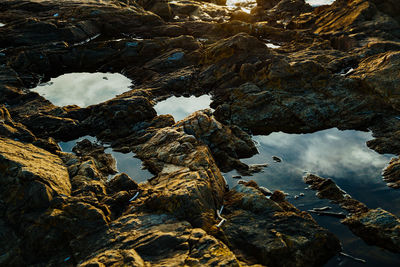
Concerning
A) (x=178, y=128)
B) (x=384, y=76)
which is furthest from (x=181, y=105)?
(x=384, y=76)

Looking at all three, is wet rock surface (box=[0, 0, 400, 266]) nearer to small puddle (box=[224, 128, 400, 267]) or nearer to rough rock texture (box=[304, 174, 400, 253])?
rough rock texture (box=[304, 174, 400, 253])

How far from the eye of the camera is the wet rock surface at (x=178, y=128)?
13148mm

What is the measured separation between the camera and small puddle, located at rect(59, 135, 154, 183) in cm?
2071

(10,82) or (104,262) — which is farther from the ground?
(10,82)

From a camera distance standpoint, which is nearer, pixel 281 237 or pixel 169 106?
pixel 281 237

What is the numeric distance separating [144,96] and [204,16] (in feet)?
169

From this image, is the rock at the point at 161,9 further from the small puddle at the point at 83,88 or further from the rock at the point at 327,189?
the rock at the point at 327,189

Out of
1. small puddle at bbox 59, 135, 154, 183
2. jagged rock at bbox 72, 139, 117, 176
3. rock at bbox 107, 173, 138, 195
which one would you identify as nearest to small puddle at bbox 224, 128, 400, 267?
small puddle at bbox 59, 135, 154, 183

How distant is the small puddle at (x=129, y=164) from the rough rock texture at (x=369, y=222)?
12.7 metres

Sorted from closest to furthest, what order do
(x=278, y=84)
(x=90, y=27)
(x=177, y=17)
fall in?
(x=278, y=84) → (x=90, y=27) → (x=177, y=17)

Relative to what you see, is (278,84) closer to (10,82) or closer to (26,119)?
(26,119)

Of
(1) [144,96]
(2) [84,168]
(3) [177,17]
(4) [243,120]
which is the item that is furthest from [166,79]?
(3) [177,17]

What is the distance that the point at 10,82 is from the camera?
3309cm

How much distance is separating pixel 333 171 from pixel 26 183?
20928 millimetres
